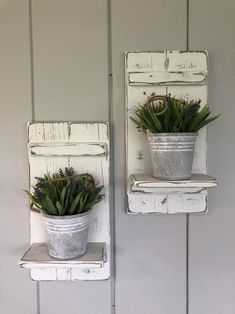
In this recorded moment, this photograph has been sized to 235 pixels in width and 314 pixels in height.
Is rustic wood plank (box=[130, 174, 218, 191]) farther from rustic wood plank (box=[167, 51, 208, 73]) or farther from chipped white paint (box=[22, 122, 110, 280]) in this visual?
rustic wood plank (box=[167, 51, 208, 73])

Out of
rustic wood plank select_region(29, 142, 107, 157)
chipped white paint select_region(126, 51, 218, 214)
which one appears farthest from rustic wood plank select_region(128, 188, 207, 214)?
rustic wood plank select_region(29, 142, 107, 157)

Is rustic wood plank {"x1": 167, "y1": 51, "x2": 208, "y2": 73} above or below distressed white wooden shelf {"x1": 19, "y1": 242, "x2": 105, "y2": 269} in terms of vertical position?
above

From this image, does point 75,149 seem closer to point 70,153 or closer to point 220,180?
point 70,153

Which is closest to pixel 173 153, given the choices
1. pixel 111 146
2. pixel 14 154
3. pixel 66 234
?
pixel 111 146

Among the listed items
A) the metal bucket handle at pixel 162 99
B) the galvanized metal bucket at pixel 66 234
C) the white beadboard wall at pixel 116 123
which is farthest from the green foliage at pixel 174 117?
the galvanized metal bucket at pixel 66 234

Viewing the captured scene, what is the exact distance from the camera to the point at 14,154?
2.52 ft

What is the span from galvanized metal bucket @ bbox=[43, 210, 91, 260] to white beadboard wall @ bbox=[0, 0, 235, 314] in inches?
5.0

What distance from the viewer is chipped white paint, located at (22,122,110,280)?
2.46ft

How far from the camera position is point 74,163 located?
0.75m

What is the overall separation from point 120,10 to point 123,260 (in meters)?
0.63

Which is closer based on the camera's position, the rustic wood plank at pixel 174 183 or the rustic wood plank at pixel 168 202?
the rustic wood plank at pixel 174 183

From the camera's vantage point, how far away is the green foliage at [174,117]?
26.2 inches

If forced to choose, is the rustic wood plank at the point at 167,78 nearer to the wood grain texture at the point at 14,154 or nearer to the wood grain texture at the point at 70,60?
the wood grain texture at the point at 70,60

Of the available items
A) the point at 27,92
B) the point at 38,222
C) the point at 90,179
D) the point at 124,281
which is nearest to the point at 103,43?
the point at 27,92
